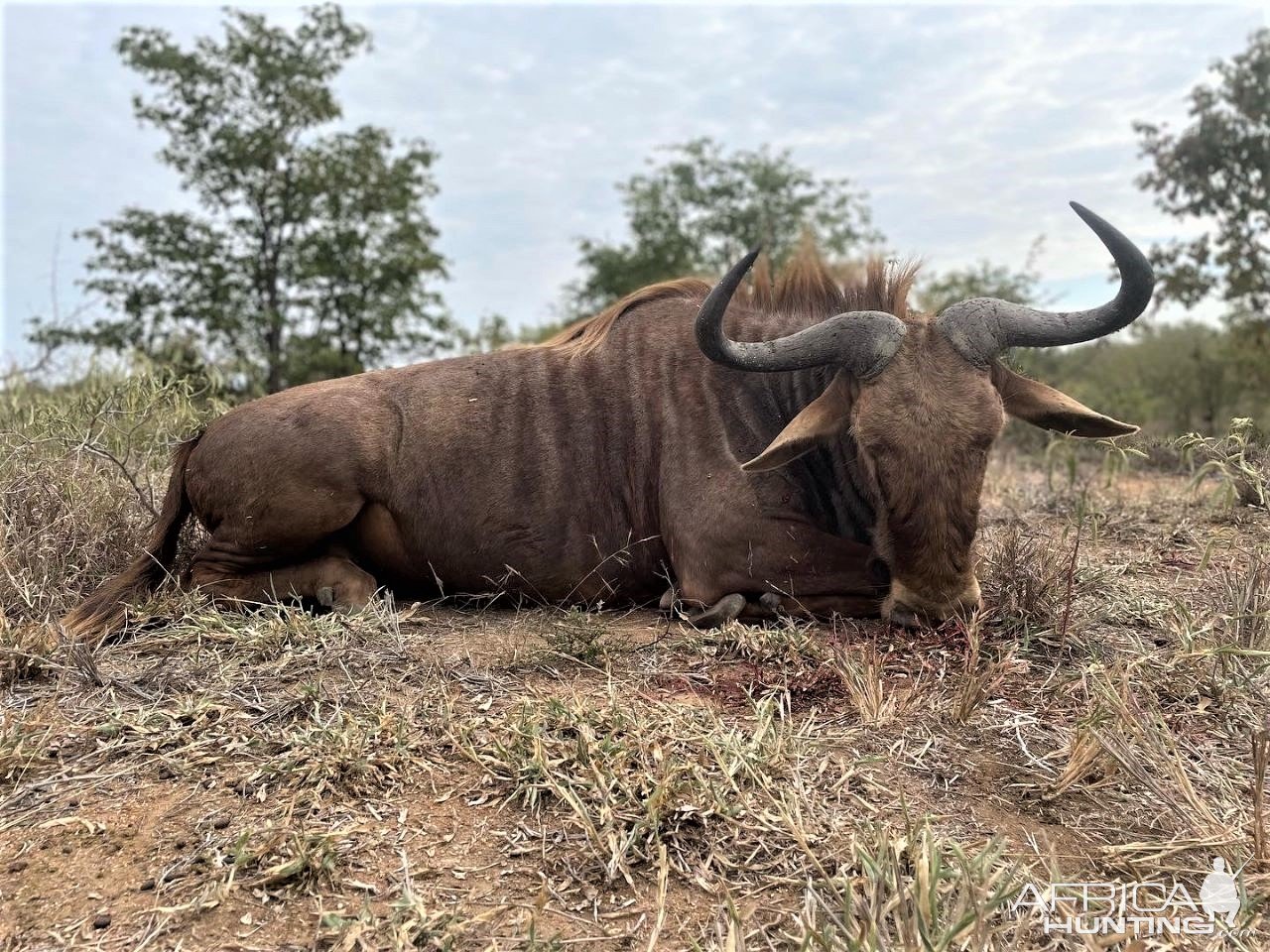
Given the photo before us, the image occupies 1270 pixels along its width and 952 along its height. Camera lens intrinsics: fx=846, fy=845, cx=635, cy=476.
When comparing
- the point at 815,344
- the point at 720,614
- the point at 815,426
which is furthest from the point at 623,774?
the point at 815,344

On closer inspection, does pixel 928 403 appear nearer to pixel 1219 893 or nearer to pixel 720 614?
pixel 720 614

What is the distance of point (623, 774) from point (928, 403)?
198cm

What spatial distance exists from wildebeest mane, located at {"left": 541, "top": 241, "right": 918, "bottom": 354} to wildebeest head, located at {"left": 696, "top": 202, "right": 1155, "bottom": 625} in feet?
1.19

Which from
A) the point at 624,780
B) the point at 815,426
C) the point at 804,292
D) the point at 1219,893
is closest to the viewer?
the point at 1219,893

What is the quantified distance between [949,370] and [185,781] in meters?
3.03

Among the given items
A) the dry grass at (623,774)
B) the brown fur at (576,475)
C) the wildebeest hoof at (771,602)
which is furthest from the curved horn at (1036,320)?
the wildebeest hoof at (771,602)

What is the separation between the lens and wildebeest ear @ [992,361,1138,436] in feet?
12.1

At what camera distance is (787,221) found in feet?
73.5

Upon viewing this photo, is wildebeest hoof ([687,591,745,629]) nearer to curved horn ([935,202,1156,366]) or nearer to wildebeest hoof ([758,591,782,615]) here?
wildebeest hoof ([758,591,782,615])

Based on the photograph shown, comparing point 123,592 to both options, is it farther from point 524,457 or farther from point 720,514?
point 720,514

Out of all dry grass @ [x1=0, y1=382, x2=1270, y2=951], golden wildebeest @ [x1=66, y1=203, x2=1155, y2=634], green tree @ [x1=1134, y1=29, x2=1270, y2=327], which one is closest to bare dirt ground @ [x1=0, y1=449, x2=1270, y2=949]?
dry grass @ [x1=0, y1=382, x2=1270, y2=951]

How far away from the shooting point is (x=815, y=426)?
11.9 feet

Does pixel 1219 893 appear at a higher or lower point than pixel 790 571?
lower

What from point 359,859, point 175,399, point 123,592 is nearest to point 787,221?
point 175,399
